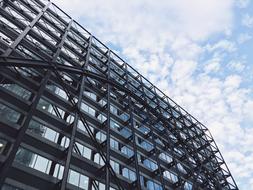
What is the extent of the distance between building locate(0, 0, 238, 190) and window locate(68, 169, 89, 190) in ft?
0.25

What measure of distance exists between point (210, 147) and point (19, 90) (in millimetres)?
37529

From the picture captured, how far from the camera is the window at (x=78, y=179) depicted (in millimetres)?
18188

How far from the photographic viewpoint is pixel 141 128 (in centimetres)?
3297

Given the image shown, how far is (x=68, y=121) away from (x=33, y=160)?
220 inches

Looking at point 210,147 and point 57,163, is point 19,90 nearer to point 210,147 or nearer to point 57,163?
point 57,163

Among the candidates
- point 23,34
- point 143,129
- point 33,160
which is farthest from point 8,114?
point 143,129

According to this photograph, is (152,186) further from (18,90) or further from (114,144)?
(18,90)

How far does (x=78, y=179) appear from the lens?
61.1 ft

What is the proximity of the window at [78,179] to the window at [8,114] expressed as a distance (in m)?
5.53

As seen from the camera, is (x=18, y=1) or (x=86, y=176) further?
(x=18, y=1)

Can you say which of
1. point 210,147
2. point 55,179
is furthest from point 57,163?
point 210,147

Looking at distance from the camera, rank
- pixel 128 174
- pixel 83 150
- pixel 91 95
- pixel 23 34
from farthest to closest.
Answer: pixel 91 95
pixel 128 174
pixel 23 34
pixel 83 150

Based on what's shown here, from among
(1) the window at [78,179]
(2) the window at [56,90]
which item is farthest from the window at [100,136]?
(1) the window at [78,179]

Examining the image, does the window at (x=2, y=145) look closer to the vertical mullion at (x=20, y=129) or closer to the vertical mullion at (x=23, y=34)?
the vertical mullion at (x=20, y=129)
